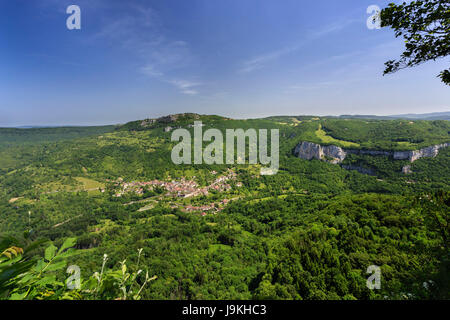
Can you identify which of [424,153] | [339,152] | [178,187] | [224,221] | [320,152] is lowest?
[224,221]

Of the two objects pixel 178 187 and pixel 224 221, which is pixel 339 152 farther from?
pixel 178 187

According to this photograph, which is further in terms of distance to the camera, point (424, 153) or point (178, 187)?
point (178, 187)

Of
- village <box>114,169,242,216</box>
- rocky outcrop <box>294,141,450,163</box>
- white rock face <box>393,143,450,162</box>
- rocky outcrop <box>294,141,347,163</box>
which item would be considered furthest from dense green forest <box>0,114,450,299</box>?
rocky outcrop <box>294,141,347,163</box>

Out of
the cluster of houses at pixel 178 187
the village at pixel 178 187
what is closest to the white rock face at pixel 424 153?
the village at pixel 178 187

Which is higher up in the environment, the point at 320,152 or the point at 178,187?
the point at 320,152

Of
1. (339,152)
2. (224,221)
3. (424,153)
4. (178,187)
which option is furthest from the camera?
(339,152)

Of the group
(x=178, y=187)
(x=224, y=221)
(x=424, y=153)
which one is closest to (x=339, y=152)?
(x=424, y=153)

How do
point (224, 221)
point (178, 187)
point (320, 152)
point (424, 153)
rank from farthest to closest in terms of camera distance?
point (320, 152) → point (178, 187) → point (424, 153) → point (224, 221)
